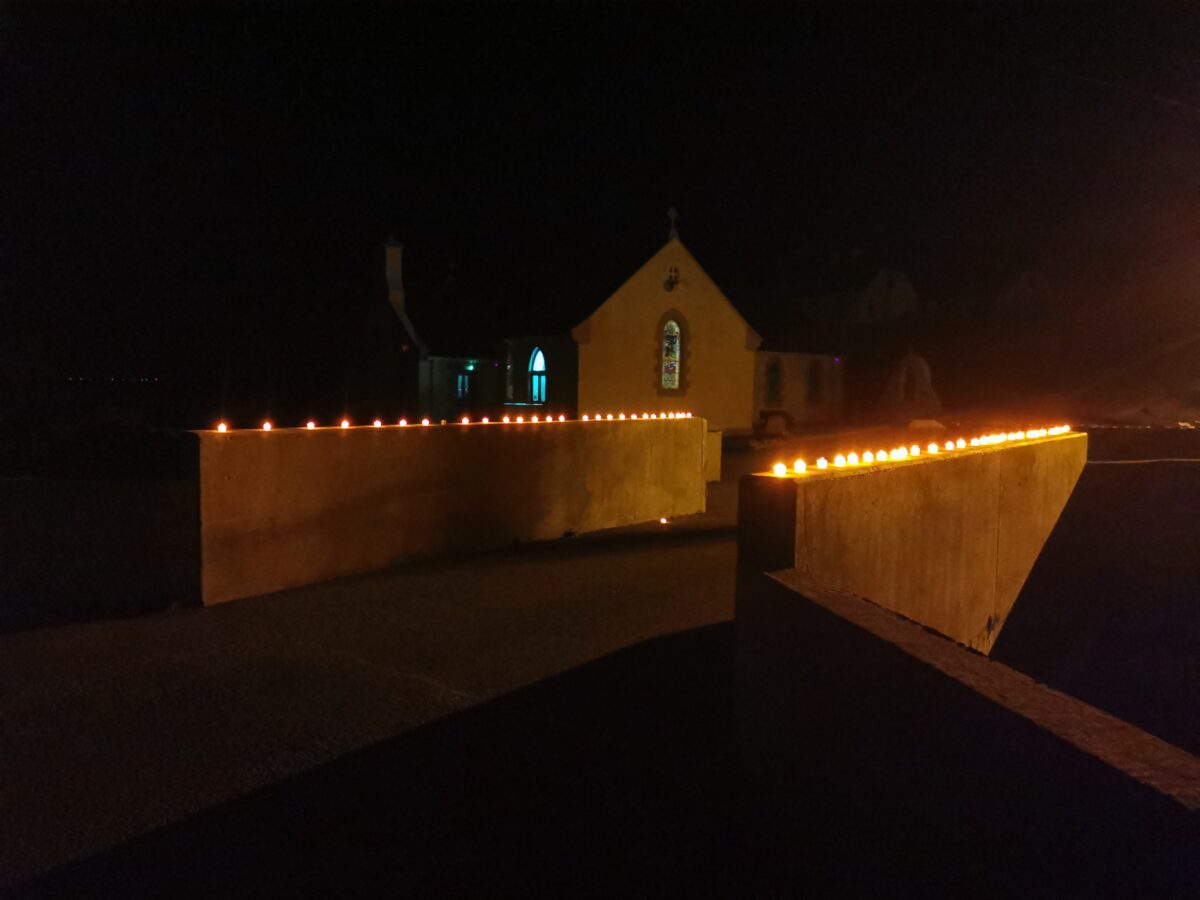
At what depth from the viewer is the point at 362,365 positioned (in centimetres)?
3431

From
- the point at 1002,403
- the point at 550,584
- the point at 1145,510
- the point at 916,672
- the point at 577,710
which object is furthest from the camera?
the point at 1002,403

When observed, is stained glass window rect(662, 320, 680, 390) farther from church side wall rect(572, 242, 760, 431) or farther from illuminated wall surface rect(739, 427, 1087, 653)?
illuminated wall surface rect(739, 427, 1087, 653)

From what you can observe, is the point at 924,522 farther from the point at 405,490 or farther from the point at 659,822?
the point at 405,490

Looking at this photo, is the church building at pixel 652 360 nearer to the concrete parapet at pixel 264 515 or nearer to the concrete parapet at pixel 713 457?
the concrete parapet at pixel 713 457

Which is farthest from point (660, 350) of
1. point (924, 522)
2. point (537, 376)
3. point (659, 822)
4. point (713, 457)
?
point (659, 822)

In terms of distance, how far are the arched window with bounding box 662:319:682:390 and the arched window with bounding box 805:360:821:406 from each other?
7.81 metres

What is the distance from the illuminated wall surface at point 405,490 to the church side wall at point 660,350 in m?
16.0

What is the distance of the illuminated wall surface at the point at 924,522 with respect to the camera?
4.85 m

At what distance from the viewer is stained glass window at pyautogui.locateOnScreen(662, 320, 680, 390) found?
31094mm

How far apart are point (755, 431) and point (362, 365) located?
1414 cm

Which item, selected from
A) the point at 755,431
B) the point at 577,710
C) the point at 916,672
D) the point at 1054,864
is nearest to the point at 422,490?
the point at 577,710

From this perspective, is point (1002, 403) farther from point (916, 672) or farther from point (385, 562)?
point (916, 672)

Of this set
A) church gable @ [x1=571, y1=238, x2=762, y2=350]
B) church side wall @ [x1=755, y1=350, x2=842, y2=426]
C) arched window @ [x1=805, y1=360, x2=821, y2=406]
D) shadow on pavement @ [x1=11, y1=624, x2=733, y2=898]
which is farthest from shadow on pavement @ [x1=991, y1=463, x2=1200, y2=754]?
arched window @ [x1=805, y1=360, x2=821, y2=406]

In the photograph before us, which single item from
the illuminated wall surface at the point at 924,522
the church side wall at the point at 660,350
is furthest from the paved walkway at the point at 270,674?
the church side wall at the point at 660,350
